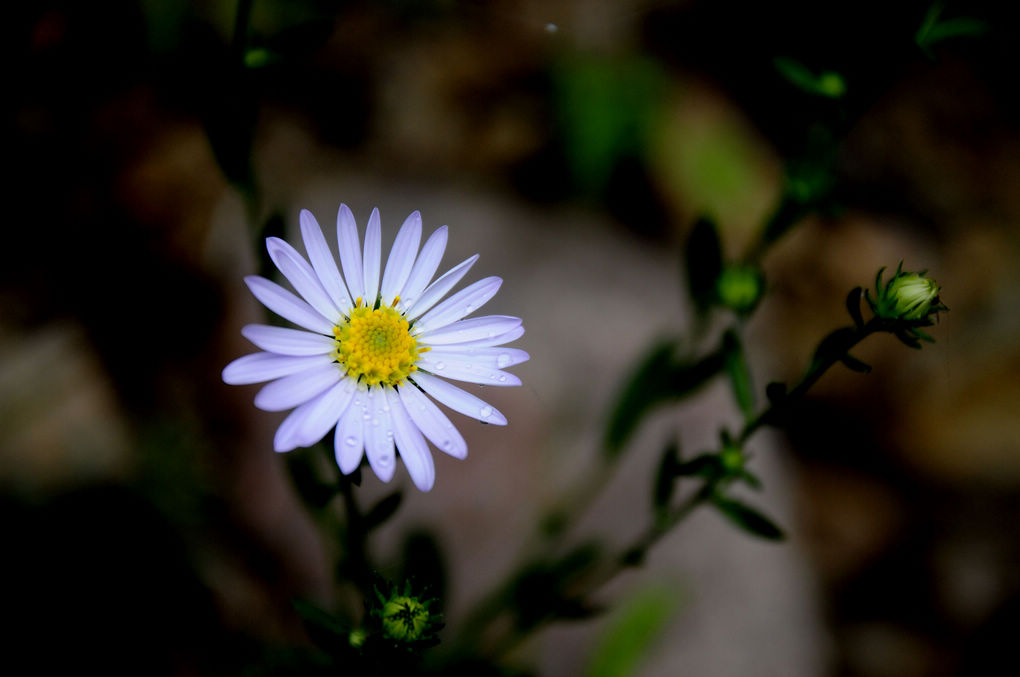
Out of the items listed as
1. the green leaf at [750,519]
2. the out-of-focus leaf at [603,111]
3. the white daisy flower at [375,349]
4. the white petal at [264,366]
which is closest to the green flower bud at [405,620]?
the white daisy flower at [375,349]

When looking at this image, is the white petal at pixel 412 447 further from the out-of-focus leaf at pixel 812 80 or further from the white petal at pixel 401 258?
the out-of-focus leaf at pixel 812 80

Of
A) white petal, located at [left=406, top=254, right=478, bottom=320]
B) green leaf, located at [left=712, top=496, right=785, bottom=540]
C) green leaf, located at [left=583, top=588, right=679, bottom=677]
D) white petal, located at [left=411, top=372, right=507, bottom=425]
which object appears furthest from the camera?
green leaf, located at [left=583, top=588, right=679, bottom=677]

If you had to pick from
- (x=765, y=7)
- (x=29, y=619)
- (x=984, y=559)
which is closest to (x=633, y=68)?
(x=765, y=7)

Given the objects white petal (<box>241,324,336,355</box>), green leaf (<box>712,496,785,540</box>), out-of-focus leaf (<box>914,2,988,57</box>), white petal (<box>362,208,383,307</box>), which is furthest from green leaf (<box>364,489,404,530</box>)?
out-of-focus leaf (<box>914,2,988,57</box>)

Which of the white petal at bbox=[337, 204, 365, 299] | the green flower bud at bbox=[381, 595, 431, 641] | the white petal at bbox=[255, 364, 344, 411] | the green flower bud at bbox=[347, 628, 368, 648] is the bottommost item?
the green flower bud at bbox=[381, 595, 431, 641]

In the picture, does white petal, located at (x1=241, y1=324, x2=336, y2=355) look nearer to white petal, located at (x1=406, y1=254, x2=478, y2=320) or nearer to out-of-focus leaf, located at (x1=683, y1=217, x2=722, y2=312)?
white petal, located at (x1=406, y1=254, x2=478, y2=320)
